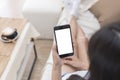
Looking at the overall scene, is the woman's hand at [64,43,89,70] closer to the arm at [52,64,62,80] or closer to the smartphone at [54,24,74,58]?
the smartphone at [54,24,74,58]

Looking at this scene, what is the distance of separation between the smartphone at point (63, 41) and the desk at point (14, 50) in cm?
39

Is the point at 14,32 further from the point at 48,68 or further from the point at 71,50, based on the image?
the point at 71,50

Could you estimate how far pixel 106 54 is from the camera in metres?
0.59

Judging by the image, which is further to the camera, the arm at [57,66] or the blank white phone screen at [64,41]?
the blank white phone screen at [64,41]

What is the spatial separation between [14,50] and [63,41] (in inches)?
17.3

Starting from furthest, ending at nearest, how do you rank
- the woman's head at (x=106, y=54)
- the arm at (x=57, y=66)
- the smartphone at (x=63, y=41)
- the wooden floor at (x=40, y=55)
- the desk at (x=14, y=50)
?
the wooden floor at (x=40, y=55), the desk at (x=14, y=50), the smartphone at (x=63, y=41), the arm at (x=57, y=66), the woman's head at (x=106, y=54)

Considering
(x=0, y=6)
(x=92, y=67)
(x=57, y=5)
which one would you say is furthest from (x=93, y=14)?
(x=92, y=67)

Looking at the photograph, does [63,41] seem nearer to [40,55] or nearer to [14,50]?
[14,50]

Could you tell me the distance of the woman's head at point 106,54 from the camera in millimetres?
585

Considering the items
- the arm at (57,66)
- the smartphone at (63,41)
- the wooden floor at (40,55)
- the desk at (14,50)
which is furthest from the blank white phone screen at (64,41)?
the wooden floor at (40,55)

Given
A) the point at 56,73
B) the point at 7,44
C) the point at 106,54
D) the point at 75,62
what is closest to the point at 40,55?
the point at 7,44

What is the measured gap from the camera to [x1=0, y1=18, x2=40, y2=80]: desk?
160 centimetres

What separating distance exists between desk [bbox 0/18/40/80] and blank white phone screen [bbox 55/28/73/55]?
40 centimetres

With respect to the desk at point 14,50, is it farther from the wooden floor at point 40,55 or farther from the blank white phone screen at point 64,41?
the blank white phone screen at point 64,41
